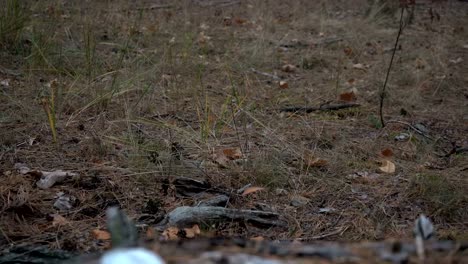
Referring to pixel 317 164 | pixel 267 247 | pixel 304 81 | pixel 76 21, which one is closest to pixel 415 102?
pixel 304 81

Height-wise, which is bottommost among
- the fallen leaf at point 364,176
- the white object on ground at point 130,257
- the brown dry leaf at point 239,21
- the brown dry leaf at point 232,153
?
the fallen leaf at point 364,176

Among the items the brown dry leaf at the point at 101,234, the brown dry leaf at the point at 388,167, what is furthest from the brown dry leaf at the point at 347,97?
the brown dry leaf at the point at 101,234

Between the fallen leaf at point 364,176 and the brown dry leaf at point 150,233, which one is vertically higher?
the brown dry leaf at point 150,233

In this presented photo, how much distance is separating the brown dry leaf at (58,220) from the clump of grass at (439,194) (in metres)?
1.69

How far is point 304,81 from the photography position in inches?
185

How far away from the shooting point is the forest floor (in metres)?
2.32

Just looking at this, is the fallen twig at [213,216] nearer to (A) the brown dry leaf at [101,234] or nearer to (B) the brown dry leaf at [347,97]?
(A) the brown dry leaf at [101,234]

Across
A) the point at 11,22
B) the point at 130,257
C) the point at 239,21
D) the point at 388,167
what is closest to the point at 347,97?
the point at 388,167

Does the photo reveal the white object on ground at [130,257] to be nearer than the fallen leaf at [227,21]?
Yes

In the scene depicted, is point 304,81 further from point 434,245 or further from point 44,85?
point 434,245

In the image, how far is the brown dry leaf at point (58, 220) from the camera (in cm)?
213

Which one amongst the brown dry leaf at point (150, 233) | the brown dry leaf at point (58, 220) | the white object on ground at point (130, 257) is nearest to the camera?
the white object on ground at point (130, 257)

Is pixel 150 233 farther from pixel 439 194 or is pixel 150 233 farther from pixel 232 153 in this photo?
pixel 439 194

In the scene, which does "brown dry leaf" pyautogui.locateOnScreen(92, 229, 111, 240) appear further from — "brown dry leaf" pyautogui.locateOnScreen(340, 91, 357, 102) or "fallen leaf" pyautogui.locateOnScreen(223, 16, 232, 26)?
"fallen leaf" pyautogui.locateOnScreen(223, 16, 232, 26)
